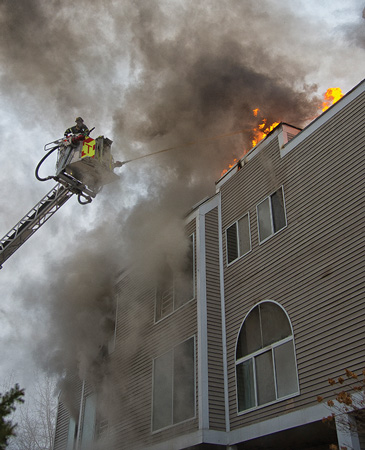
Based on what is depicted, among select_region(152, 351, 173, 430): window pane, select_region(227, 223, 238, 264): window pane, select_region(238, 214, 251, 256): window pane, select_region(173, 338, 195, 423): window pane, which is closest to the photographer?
select_region(173, 338, 195, 423): window pane

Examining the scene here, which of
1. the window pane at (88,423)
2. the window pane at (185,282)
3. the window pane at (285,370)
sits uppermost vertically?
the window pane at (185,282)

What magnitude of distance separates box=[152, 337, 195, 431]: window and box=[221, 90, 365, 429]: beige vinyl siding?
99 cm

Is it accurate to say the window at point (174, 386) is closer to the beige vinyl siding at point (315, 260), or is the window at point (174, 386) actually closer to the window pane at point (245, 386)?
the beige vinyl siding at point (315, 260)

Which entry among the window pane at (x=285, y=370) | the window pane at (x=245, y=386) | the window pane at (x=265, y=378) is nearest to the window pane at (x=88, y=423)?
the window pane at (x=245, y=386)

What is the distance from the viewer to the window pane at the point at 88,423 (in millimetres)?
15310

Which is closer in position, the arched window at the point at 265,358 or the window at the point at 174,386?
the arched window at the point at 265,358

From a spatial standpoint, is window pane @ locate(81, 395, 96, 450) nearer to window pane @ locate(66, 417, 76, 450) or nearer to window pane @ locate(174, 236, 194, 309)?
window pane @ locate(66, 417, 76, 450)

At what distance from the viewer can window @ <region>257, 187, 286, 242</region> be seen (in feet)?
38.3

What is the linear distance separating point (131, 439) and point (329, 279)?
673 centimetres

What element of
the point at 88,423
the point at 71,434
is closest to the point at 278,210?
the point at 88,423

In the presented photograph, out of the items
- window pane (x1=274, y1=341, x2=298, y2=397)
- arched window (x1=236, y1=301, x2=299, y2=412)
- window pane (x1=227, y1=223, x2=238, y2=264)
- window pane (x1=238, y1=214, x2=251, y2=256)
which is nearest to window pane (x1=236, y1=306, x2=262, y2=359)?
arched window (x1=236, y1=301, x2=299, y2=412)

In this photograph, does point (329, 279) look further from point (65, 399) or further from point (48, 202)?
point (65, 399)

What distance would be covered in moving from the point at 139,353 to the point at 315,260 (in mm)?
6089

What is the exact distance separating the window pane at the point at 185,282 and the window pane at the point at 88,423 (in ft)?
15.8
